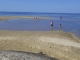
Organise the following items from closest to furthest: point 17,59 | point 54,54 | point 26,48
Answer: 1. point 17,59
2. point 54,54
3. point 26,48

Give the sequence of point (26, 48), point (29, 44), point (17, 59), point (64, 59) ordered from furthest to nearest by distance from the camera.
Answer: point (29, 44) → point (26, 48) → point (64, 59) → point (17, 59)

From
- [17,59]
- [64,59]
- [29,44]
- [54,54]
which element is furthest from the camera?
[29,44]

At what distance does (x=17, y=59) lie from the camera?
8.75m

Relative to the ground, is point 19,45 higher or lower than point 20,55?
lower

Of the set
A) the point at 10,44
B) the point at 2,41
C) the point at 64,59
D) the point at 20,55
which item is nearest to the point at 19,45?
the point at 10,44

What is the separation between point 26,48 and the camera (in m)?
17.0

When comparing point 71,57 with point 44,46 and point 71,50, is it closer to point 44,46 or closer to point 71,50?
point 71,50

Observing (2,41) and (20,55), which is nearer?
(20,55)

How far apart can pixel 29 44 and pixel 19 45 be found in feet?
3.17

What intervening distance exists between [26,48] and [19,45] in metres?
1.21

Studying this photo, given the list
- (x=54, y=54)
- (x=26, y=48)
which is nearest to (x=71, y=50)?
(x=54, y=54)

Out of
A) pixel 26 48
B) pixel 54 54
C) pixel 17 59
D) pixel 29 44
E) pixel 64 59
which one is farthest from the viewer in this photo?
pixel 29 44

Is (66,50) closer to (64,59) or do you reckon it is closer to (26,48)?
(64,59)

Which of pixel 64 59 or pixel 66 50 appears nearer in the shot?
pixel 64 59
